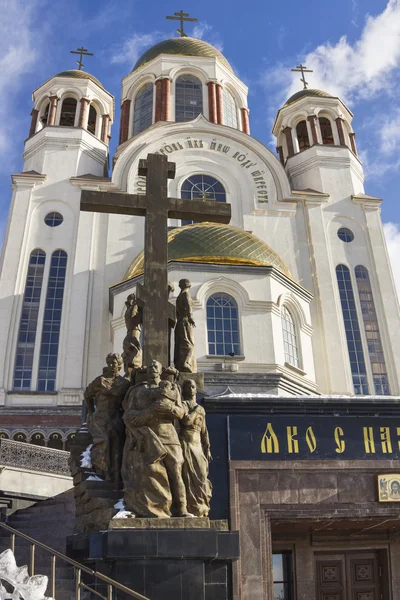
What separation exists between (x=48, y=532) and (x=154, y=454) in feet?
14.9

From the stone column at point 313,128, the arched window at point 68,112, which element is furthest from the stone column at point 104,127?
the stone column at point 313,128

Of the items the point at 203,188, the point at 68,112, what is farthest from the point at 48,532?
the point at 68,112

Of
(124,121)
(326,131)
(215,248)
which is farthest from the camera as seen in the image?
(124,121)

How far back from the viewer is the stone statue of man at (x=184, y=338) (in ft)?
31.5

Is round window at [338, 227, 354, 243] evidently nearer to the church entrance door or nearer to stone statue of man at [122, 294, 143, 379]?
the church entrance door

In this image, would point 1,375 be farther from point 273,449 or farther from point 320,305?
point 273,449

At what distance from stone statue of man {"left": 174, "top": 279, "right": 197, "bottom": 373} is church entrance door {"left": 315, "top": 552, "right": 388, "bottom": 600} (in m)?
4.61

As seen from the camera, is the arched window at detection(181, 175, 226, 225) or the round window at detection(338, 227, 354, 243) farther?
the round window at detection(338, 227, 354, 243)

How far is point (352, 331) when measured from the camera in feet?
79.4

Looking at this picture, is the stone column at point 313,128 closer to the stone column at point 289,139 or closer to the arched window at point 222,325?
the stone column at point 289,139

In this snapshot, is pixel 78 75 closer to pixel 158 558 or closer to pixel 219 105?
pixel 219 105

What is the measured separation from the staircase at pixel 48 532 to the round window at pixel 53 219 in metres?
14.9

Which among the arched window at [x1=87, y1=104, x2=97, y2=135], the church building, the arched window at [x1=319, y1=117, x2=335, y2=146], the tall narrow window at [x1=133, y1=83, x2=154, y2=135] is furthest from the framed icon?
the tall narrow window at [x1=133, y1=83, x2=154, y2=135]

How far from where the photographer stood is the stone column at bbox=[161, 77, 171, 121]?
100ft
